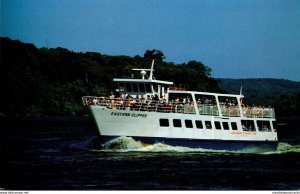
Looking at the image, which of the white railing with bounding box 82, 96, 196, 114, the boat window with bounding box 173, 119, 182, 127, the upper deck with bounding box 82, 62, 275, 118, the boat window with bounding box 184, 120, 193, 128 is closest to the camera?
the white railing with bounding box 82, 96, 196, 114

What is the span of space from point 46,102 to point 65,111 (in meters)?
4.28

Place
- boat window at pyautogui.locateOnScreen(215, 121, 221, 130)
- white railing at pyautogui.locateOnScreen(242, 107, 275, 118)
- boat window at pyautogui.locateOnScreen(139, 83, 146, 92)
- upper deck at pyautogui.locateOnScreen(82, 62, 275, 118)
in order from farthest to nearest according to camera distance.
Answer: white railing at pyautogui.locateOnScreen(242, 107, 275, 118)
boat window at pyautogui.locateOnScreen(215, 121, 221, 130)
boat window at pyautogui.locateOnScreen(139, 83, 146, 92)
upper deck at pyautogui.locateOnScreen(82, 62, 275, 118)

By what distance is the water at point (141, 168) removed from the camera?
34188 mm

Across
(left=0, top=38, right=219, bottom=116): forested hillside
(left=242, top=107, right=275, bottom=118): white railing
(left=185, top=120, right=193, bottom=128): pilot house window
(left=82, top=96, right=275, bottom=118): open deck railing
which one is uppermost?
(left=0, top=38, right=219, bottom=116): forested hillside

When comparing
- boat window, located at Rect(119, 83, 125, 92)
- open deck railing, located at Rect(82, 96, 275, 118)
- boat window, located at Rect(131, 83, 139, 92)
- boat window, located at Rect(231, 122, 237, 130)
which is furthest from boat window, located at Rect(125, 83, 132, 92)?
boat window, located at Rect(231, 122, 237, 130)

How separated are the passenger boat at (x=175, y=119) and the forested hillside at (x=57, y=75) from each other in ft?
201

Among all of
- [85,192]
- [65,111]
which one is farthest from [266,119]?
[65,111]

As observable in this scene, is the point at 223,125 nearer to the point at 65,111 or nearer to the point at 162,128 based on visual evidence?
the point at 162,128

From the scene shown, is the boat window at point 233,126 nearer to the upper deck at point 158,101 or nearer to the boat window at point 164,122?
the upper deck at point 158,101

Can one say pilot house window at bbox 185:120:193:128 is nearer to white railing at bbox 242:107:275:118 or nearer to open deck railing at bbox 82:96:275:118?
open deck railing at bbox 82:96:275:118

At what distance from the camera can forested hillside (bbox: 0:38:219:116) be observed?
117725 mm

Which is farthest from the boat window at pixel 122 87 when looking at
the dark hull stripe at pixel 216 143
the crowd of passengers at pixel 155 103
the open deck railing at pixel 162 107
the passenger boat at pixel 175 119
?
the dark hull stripe at pixel 216 143

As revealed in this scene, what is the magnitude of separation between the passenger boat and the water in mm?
716

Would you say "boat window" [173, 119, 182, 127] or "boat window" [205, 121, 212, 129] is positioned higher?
"boat window" [173, 119, 182, 127]
